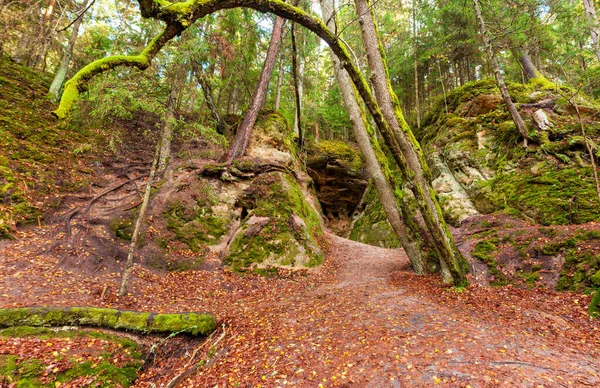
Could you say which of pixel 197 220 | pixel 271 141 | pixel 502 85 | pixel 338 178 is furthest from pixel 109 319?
pixel 338 178

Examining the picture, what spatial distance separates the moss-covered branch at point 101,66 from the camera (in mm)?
2768

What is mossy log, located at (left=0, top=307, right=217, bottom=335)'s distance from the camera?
4035 millimetres

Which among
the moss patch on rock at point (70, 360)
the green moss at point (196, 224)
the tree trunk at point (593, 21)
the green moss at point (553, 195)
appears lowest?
the moss patch on rock at point (70, 360)

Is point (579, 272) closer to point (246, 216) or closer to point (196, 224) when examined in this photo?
point (246, 216)

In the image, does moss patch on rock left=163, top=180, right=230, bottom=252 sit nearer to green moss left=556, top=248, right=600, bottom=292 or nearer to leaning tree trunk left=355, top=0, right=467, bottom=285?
leaning tree trunk left=355, top=0, right=467, bottom=285

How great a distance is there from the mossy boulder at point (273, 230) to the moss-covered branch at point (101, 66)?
6.28m

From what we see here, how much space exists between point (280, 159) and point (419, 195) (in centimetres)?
784

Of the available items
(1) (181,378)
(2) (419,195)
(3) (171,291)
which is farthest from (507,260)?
(3) (171,291)

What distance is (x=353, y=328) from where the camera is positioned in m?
4.36

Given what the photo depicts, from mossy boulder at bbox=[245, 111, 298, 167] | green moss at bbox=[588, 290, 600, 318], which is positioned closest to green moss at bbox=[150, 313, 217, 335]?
green moss at bbox=[588, 290, 600, 318]

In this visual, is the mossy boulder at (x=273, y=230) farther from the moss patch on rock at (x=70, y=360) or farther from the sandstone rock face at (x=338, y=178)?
the sandstone rock face at (x=338, y=178)

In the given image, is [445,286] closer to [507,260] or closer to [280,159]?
[507,260]

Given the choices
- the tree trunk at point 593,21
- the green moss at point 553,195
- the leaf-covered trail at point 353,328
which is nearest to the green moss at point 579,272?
the leaf-covered trail at point 353,328

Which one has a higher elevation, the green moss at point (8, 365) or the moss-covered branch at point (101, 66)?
the moss-covered branch at point (101, 66)
